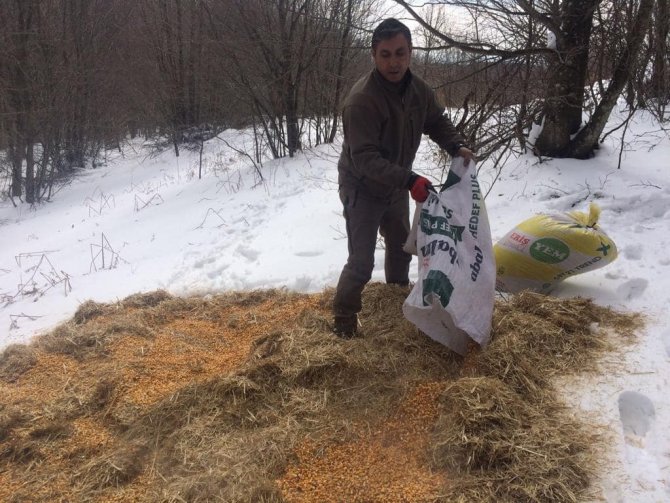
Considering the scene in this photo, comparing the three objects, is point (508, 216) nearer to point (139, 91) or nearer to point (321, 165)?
point (321, 165)

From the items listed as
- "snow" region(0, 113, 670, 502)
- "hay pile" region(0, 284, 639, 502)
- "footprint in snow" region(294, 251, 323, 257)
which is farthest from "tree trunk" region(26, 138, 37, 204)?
"hay pile" region(0, 284, 639, 502)

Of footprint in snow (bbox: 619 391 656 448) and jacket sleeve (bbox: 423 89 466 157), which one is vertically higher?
jacket sleeve (bbox: 423 89 466 157)

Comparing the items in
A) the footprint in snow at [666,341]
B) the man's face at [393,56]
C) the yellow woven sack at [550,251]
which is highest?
the man's face at [393,56]

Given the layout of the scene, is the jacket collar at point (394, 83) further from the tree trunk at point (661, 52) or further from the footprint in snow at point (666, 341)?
the tree trunk at point (661, 52)

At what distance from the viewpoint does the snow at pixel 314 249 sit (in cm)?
224

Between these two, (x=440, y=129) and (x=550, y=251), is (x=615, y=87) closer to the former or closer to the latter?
(x=550, y=251)

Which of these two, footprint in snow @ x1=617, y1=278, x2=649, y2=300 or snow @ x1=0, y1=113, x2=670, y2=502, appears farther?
footprint in snow @ x1=617, y1=278, x2=649, y2=300

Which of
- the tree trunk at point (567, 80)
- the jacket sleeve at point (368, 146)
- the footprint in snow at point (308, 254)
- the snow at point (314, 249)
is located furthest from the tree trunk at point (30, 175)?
the jacket sleeve at point (368, 146)

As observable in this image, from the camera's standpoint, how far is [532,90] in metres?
5.16

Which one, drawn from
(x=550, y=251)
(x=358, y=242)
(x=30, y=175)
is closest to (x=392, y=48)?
(x=358, y=242)

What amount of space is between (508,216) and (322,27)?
664cm

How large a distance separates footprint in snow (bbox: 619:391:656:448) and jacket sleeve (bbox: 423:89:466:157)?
1533 millimetres

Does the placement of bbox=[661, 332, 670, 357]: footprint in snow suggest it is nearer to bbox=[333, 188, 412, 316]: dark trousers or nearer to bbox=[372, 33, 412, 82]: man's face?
bbox=[333, 188, 412, 316]: dark trousers

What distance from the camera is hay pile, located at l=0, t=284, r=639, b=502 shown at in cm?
196
